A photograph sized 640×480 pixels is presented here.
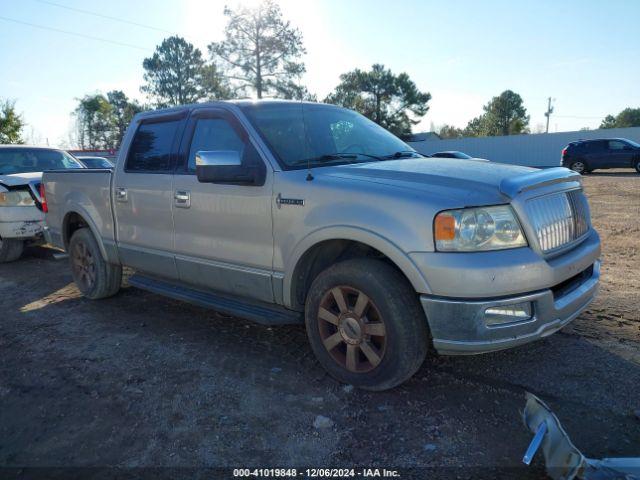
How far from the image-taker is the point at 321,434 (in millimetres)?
2822

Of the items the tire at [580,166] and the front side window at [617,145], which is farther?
the tire at [580,166]

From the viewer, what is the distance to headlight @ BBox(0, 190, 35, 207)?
289 inches

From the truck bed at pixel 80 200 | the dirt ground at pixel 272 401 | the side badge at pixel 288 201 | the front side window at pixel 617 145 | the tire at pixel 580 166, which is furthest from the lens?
the tire at pixel 580 166

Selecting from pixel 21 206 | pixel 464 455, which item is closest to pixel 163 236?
pixel 464 455

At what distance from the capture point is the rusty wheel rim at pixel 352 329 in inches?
124

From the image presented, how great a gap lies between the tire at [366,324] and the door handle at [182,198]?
144 cm

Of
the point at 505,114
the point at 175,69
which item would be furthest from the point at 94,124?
the point at 505,114

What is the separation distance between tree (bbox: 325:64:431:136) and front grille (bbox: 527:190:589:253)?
51.2 meters

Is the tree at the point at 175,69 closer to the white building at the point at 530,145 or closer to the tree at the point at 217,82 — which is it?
the tree at the point at 217,82

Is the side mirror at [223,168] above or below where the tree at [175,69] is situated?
below

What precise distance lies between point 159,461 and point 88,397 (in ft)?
3.32

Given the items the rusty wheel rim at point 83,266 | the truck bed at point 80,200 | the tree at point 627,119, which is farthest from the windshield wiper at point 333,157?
the tree at point 627,119

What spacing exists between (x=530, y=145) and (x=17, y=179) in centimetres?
3495

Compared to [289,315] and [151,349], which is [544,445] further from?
[151,349]
